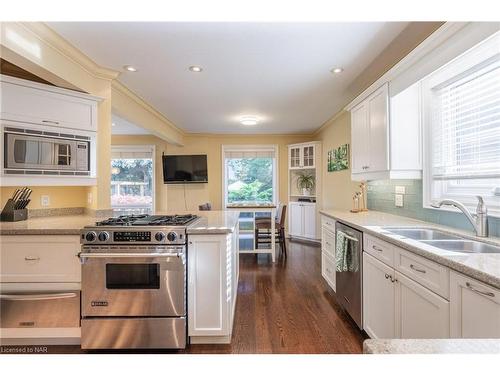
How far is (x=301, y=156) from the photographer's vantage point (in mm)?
5762

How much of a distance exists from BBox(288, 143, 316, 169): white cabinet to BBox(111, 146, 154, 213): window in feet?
11.2

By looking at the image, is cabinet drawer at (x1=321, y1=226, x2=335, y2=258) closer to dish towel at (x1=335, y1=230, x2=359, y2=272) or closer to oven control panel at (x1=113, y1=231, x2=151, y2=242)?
dish towel at (x1=335, y1=230, x2=359, y2=272)

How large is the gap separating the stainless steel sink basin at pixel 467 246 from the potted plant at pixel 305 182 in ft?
13.6

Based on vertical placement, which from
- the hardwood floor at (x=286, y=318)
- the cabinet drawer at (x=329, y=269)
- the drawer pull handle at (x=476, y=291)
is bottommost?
the hardwood floor at (x=286, y=318)

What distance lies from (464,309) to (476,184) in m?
1.19

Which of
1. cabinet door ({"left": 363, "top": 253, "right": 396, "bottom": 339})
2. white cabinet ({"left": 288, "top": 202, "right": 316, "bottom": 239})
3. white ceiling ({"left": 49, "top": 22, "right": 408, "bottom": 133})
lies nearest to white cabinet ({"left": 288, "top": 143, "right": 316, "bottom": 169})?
white cabinet ({"left": 288, "top": 202, "right": 316, "bottom": 239})

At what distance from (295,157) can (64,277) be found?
16.2 feet

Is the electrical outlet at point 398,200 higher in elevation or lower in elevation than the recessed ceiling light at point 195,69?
lower

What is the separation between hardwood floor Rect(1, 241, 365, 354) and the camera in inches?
75.3

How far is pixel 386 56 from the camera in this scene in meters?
2.29

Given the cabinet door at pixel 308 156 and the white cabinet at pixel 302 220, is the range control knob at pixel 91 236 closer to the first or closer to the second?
the white cabinet at pixel 302 220

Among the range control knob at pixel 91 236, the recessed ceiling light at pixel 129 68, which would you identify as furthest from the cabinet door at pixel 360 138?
the range control knob at pixel 91 236

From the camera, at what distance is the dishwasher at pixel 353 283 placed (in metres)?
2.02
